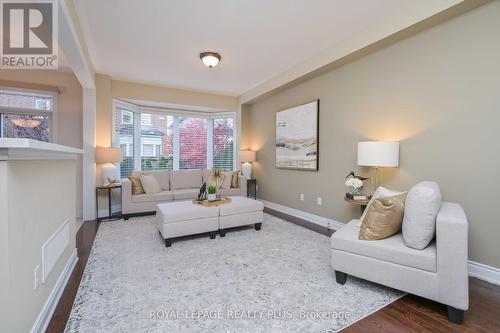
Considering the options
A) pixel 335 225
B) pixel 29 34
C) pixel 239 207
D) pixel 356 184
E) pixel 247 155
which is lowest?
pixel 335 225

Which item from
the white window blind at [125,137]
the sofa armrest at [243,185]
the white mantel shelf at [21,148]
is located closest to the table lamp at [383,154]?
the white mantel shelf at [21,148]

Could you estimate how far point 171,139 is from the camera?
6.13 meters

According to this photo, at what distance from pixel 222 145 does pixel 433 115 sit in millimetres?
4804

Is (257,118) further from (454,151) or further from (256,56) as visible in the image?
(454,151)

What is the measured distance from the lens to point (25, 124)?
14.3ft

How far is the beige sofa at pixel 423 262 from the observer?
165cm

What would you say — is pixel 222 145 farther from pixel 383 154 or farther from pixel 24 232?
pixel 24 232

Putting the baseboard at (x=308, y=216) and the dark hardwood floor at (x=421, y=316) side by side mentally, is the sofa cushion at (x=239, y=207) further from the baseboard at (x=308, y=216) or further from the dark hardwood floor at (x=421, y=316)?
the dark hardwood floor at (x=421, y=316)

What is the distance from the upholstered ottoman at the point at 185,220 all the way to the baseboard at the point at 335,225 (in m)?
1.77

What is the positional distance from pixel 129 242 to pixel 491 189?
158 inches

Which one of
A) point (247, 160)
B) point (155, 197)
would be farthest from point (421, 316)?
point (247, 160)

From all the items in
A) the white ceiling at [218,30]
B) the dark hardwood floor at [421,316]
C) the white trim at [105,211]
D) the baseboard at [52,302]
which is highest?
the white ceiling at [218,30]

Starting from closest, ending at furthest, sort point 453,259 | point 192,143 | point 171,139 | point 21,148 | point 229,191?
point 21,148 < point 453,259 < point 229,191 < point 171,139 < point 192,143

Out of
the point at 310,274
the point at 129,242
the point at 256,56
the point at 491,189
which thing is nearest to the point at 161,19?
the point at 256,56
